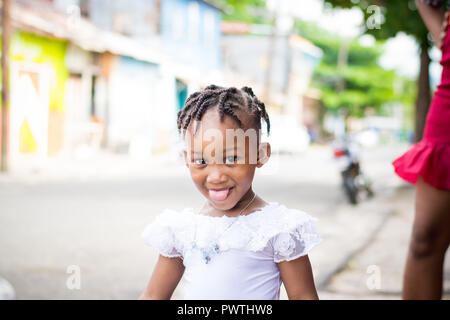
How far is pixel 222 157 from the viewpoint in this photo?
166cm

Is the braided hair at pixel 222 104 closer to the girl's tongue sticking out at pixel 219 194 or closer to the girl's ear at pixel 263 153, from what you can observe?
the girl's ear at pixel 263 153

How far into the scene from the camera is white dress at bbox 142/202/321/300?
1.72 meters

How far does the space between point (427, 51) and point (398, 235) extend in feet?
17.0

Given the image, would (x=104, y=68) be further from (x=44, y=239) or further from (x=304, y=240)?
(x=304, y=240)

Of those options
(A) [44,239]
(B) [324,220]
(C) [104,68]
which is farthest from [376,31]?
(C) [104,68]

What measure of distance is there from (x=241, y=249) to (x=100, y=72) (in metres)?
17.9

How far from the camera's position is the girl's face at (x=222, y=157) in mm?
1661

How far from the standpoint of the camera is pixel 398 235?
237 inches

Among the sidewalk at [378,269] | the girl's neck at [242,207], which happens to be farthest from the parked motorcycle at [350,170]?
the girl's neck at [242,207]

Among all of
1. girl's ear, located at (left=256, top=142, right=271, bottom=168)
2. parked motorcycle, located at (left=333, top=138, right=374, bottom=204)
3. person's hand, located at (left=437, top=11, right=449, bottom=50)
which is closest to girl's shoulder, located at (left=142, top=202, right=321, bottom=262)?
girl's ear, located at (left=256, top=142, right=271, bottom=168)

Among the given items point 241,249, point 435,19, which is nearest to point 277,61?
point 435,19

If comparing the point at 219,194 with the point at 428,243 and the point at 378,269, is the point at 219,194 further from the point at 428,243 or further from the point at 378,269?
the point at 378,269

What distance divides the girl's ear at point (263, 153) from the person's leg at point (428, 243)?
0.87 meters

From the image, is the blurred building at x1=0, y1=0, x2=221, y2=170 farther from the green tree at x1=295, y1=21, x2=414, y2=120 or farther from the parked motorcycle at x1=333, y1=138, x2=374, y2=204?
the green tree at x1=295, y1=21, x2=414, y2=120
